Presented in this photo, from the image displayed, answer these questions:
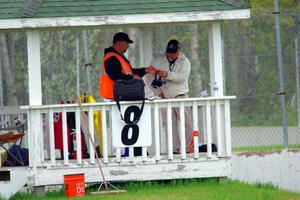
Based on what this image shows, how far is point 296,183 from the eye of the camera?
68.8 feet

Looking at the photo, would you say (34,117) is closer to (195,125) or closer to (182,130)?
(182,130)

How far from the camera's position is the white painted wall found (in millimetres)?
20984

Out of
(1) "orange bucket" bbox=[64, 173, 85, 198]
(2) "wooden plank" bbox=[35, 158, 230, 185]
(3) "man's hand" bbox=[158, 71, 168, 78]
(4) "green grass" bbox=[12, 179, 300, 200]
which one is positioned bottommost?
(4) "green grass" bbox=[12, 179, 300, 200]

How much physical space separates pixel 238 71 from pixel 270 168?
9.82 ft

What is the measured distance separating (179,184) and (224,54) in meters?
6.10

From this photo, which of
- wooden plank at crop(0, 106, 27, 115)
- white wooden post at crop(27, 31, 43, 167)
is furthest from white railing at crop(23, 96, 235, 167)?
wooden plank at crop(0, 106, 27, 115)

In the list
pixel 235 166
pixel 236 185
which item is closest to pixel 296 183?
pixel 235 166

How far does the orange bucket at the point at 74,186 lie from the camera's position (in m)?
17.6

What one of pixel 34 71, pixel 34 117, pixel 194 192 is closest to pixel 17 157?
pixel 34 117

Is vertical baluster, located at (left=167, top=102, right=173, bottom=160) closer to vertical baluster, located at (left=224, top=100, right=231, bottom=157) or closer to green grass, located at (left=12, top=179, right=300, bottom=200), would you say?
green grass, located at (left=12, top=179, right=300, bottom=200)

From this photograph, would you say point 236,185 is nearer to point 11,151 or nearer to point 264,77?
point 11,151

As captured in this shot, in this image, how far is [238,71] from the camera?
78.0ft

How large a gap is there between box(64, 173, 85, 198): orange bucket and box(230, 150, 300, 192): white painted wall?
3879 mm

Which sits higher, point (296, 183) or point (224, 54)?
point (224, 54)
